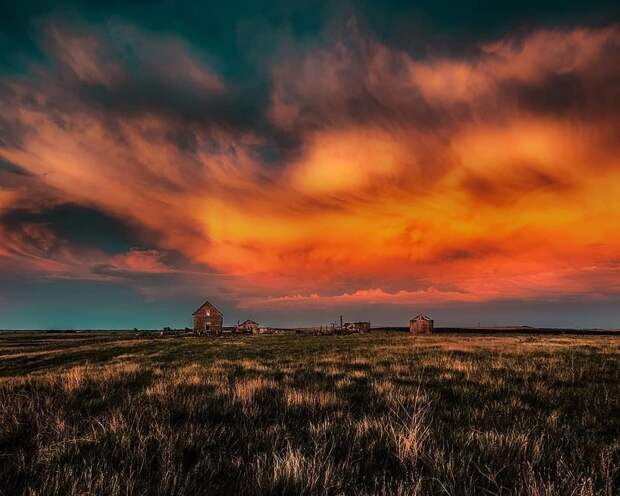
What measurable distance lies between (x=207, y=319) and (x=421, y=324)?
52.4 meters

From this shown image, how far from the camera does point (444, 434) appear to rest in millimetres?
4652

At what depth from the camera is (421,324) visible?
93500 mm

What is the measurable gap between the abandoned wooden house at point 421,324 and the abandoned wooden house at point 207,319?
1867 inches

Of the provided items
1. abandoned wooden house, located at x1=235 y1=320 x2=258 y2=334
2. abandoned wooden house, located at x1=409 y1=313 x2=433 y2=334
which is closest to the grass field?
abandoned wooden house, located at x1=409 y1=313 x2=433 y2=334

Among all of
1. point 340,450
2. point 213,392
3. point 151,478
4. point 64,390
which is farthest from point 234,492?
point 64,390

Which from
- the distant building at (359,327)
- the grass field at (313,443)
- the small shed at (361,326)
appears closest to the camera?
the grass field at (313,443)

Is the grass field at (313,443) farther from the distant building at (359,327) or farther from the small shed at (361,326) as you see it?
the small shed at (361,326)

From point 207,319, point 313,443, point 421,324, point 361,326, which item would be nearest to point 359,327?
point 361,326

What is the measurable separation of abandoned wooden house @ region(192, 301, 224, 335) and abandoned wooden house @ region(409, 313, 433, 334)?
47.4 meters

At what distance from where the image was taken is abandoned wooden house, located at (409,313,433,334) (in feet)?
304

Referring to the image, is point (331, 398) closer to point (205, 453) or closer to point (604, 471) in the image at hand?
point (205, 453)

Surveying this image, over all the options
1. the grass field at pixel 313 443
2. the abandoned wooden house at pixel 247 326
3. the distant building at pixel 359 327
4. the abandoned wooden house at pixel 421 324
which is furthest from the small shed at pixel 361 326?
the grass field at pixel 313 443

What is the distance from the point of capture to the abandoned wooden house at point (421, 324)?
92.6 metres

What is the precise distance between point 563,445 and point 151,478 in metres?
4.39
